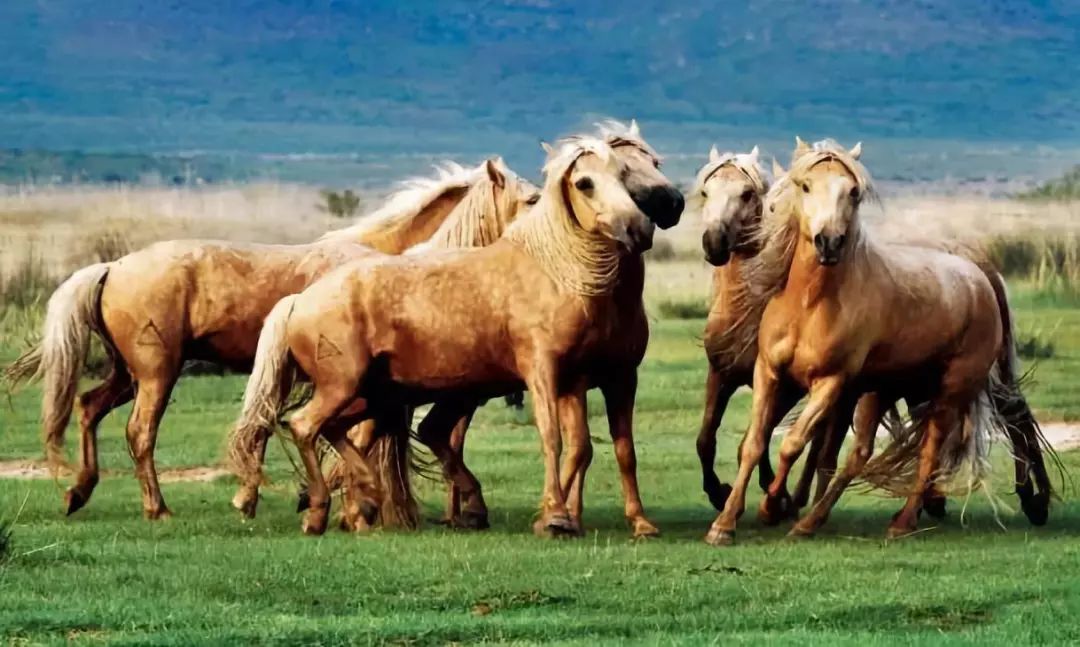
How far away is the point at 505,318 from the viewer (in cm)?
1148

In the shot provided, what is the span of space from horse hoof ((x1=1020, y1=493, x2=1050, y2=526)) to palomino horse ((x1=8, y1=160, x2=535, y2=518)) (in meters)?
3.12

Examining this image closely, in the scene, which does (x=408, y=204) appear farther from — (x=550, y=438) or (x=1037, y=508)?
(x=1037, y=508)

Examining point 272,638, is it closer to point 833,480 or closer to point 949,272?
point 833,480

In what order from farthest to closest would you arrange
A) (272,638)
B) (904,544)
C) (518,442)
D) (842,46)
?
(842,46)
(518,442)
(904,544)
(272,638)

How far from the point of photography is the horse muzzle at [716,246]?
11453 mm

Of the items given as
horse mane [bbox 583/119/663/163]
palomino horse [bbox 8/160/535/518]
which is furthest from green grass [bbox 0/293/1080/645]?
horse mane [bbox 583/119/663/163]

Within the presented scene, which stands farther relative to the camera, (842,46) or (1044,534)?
(842,46)

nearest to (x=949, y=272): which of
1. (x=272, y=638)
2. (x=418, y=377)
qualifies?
(x=418, y=377)

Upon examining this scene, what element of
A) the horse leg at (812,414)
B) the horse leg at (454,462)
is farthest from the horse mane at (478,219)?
the horse leg at (812,414)

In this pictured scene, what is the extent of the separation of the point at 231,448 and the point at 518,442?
19.6 ft

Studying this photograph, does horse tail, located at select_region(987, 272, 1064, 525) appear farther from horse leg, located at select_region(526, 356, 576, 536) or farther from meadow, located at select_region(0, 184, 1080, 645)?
horse leg, located at select_region(526, 356, 576, 536)

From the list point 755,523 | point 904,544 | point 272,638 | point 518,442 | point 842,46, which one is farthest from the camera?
point 842,46

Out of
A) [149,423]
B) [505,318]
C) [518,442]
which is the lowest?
[518,442]

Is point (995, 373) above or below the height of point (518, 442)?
above
